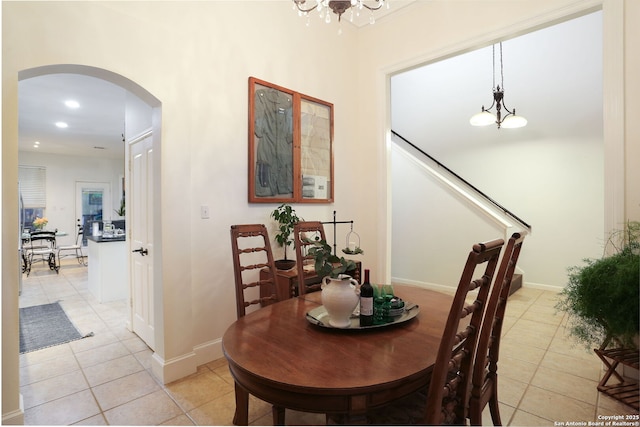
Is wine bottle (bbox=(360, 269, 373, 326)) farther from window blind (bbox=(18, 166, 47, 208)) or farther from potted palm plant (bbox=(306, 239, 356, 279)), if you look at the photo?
A: window blind (bbox=(18, 166, 47, 208))

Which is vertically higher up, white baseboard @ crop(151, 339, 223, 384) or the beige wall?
the beige wall

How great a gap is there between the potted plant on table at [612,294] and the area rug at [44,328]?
4.28m

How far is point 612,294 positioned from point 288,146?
2.70 m

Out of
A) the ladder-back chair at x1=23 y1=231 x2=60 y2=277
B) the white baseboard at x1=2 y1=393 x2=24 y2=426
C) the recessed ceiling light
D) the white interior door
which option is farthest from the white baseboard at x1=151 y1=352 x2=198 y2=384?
the ladder-back chair at x1=23 y1=231 x2=60 y2=277

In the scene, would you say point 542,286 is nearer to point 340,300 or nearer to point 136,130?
point 340,300

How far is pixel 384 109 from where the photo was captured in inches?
144

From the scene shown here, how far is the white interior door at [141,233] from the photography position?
112 inches

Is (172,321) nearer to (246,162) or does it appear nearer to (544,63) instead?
(246,162)

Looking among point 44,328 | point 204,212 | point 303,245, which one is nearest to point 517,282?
point 303,245

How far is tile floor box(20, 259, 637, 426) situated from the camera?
1.92m

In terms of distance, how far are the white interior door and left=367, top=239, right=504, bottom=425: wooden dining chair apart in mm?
2316

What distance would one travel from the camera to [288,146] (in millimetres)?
3188

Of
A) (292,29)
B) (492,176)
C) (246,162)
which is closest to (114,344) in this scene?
(246,162)

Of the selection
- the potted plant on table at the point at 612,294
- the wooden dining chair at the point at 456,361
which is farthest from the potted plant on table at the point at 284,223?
the potted plant on table at the point at 612,294
